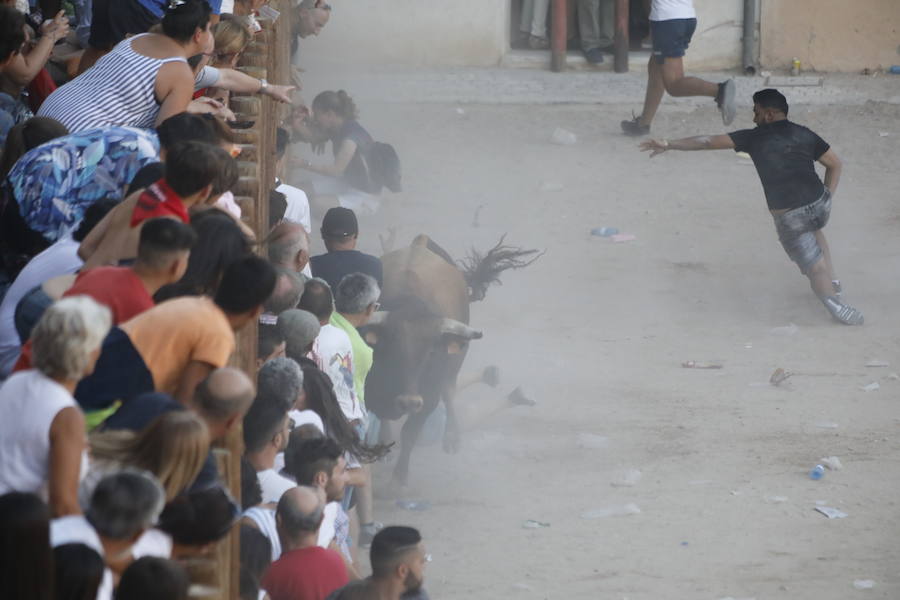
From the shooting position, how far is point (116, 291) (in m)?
4.23

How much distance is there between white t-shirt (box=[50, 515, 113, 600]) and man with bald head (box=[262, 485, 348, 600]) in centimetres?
166

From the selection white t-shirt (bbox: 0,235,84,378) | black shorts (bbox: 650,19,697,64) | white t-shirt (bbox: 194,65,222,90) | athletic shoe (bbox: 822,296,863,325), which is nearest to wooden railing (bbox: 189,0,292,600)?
white t-shirt (bbox: 194,65,222,90)

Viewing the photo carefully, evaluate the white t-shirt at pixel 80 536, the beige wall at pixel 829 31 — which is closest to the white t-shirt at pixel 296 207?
the white t-shirt at pixel 80 536

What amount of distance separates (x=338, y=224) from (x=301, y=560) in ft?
10.7

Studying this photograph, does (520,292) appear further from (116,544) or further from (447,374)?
(116,544)

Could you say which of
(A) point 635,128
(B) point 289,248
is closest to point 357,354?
(B) point 289,248

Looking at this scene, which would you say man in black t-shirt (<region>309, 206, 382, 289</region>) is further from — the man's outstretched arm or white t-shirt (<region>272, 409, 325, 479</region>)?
the man's outstretched arm

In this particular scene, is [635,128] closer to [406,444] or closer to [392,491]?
[406,444]

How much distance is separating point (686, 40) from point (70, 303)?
10452mm

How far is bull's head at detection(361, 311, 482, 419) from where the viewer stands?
8383mm

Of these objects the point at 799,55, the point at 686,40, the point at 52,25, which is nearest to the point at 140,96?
the point at 52,25

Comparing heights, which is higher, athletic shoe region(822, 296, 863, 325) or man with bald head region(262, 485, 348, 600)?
man with bald head region(262, 485, 348, 600)

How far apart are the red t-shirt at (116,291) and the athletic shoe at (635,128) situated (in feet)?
34.8

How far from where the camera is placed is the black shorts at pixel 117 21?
7.38 metres
